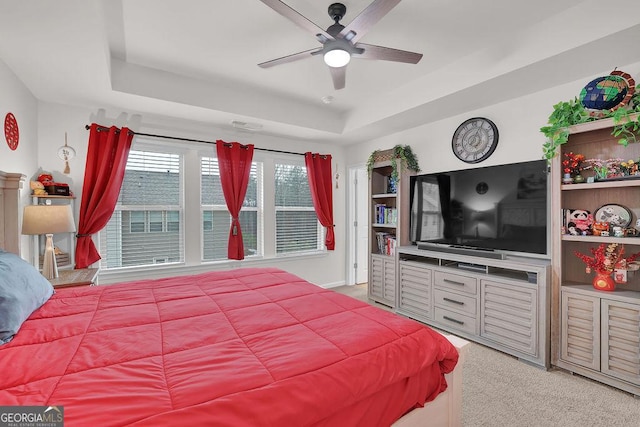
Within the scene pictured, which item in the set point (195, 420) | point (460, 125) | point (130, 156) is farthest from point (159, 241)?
point (460, 125)

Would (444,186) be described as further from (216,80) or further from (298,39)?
(216,80)

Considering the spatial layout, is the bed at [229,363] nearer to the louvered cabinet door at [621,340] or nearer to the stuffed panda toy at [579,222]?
the louvered cabinet door at [621,340]

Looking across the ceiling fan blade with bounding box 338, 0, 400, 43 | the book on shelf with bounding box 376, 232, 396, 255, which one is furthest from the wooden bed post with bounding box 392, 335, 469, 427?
the book on shelf with bounding box 376, 232, 396, 255

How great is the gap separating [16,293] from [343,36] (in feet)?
7.48

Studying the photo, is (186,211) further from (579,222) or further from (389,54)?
(579,222)

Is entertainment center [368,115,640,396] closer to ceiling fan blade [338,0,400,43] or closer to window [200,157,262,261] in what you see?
ceiling fan blade [338,0,400,43]

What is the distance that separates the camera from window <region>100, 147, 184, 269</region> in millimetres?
3598

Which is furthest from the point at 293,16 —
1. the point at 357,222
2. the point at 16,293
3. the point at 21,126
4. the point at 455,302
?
the point at 357,222

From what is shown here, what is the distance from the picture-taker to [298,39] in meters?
2.54

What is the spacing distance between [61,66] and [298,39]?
190 cm

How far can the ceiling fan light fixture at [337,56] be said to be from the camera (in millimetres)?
2035

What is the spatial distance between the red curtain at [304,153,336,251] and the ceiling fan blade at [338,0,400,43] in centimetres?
283

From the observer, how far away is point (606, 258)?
7.66 feet

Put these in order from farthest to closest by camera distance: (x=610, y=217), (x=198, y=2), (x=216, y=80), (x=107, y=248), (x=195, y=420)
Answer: (x=107, y=248) → (x=216, y=80) → (x=610, y=217) → (x=198, y=2) → (x=195, y=420)
